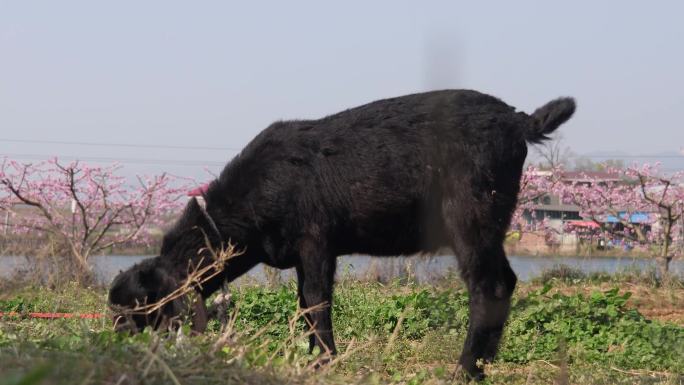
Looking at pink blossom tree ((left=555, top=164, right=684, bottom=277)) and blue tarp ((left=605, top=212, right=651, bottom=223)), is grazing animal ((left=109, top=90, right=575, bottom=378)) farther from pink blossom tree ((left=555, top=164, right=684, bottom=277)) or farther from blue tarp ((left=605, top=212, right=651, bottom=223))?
blue tarp ((left=605, top=212, right=651, bottom=223))

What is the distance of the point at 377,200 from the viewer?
6176mm

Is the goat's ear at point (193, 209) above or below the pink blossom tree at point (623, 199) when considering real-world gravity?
above

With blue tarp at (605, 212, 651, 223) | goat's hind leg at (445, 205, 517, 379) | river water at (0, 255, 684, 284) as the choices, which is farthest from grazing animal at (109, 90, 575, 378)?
blue tarp at (605, 212, 651, 223)

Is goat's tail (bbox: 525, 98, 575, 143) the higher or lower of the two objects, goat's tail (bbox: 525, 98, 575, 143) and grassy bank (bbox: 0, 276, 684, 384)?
the higher

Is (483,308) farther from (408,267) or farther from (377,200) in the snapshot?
(408,267)

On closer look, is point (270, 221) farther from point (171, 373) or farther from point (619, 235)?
point (619, 235)

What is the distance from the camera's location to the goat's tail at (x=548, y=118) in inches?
247

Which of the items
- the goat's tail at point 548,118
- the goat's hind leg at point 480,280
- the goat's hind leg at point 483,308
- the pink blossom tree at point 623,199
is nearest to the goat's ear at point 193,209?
the goat's hind leg at point 480,280

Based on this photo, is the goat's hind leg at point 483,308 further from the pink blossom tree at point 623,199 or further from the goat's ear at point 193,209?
the pink blossom tree at point 623,199

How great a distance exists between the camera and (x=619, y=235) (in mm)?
20000

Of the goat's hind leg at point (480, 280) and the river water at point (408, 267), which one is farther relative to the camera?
the river water at point (408, 267)

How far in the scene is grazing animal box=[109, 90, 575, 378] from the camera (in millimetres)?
5969

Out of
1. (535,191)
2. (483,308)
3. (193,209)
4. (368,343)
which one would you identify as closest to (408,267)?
(193,209)

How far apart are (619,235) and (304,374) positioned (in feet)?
58.8
